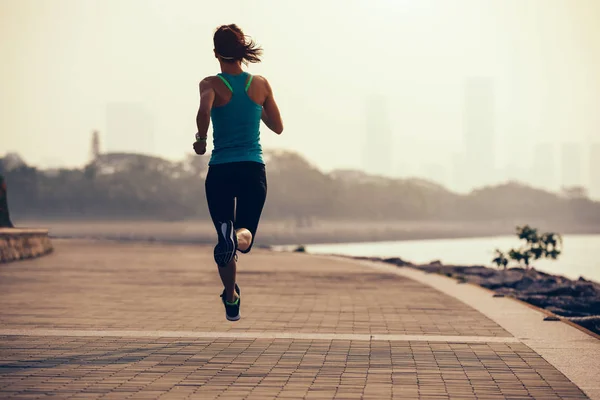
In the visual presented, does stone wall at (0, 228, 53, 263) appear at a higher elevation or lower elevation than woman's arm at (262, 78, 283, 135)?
lower

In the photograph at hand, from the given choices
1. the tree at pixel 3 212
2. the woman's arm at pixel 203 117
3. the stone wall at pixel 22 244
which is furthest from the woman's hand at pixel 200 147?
the tree at pixel 3 212

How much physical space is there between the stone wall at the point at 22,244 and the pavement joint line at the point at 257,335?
13.4 metres

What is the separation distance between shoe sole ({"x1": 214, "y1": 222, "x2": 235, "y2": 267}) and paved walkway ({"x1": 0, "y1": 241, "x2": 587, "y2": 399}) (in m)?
0.85

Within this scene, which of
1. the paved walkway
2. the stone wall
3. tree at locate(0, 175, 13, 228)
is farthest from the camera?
tree at locate(0, 175, 13, 228)

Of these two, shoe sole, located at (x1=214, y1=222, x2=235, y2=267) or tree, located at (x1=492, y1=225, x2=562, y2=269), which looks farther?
tree, located at (x1=492, y1=225, x2=562, y2=269)

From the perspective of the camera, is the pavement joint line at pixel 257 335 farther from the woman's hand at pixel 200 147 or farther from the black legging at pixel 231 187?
the woman's hand at pixel 200 147

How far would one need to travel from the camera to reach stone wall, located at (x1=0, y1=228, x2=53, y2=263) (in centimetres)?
2250

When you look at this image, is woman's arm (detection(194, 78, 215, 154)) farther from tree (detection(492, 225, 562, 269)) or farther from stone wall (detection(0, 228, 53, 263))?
tree (detection(492, 225, 562, 269))

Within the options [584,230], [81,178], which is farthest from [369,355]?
[584,230]

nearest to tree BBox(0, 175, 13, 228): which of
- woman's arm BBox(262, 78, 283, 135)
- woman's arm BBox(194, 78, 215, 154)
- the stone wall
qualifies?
A: the stone wall

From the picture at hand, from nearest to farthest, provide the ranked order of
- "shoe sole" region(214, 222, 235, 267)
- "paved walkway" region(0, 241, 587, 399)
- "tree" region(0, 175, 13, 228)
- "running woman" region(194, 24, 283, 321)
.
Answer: "paved walkway" region(0, 241, 587, 399)
"shoe sole" region(214, 222, 235, 267)
"running woman" region(194, 24, 283, 321)
"tree" region(0, 175, 13, 228)

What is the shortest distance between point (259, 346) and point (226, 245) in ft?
6.10

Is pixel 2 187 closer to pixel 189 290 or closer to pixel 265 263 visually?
pixel 265 263

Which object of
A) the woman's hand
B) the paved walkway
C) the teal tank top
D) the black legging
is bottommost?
the paved walkway
